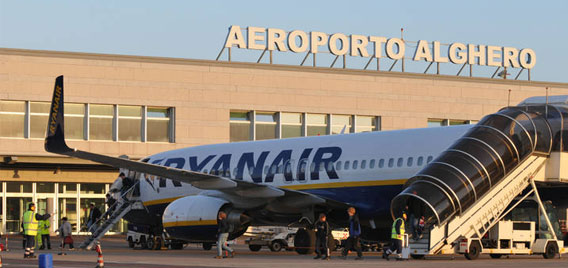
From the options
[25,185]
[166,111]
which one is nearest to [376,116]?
[166,111]

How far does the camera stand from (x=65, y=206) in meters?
57.0

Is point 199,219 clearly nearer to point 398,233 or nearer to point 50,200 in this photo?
point 398,233

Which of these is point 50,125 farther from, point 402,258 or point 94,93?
point 94,93

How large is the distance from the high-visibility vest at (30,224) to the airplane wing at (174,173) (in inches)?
114

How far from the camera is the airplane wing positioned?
27.1 m

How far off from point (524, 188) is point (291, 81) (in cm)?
3165

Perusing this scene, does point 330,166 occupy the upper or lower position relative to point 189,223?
upper

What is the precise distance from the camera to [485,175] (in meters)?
25.1

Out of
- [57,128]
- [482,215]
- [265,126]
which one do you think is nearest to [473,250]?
[482,215]

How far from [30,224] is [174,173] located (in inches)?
198

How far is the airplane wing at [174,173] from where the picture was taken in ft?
88.9

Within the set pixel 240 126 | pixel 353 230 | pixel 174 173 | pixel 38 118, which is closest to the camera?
pixel 353 230

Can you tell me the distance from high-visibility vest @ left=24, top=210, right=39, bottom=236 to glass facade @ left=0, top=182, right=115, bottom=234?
1039 inches

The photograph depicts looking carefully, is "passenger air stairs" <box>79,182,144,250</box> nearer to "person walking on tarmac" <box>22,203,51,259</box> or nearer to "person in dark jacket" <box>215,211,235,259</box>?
"person walking on tarmac" <box>22,203,51,259</box>
